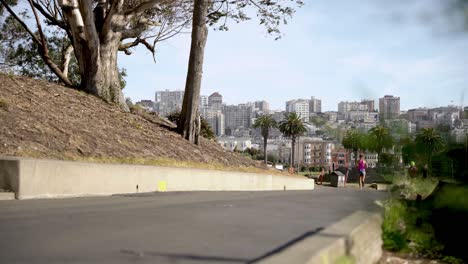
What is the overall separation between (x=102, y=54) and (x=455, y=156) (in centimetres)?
2138

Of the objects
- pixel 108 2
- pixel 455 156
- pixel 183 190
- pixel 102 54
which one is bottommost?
pixel 183 190

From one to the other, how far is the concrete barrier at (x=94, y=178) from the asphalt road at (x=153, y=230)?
83 cm

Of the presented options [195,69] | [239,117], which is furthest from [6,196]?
[239,117]

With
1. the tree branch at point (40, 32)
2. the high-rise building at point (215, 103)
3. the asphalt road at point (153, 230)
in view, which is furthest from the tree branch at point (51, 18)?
the high-rise building at point (215, 103)

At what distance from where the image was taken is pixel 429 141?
9.23 feet

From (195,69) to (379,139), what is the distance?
66.2 ft

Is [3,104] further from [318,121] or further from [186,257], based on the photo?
[318,121]

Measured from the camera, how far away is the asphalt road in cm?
571

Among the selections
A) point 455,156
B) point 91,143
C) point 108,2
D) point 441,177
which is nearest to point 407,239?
point 441,177

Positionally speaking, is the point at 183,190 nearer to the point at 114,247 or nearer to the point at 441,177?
the point at 114,247

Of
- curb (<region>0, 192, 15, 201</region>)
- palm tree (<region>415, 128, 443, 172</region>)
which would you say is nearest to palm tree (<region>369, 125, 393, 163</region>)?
palm tree (<region>415, 128, 443, 172</region>)

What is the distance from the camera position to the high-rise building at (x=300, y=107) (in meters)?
3.12

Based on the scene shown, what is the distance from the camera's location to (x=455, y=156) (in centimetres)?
291

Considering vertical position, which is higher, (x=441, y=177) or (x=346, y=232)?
(x=441, y=177)
